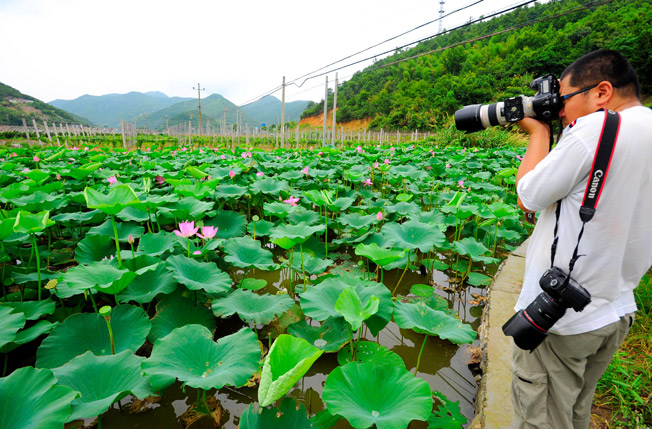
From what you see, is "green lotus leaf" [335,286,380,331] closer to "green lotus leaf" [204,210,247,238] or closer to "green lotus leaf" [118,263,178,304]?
"green lotus leaf" [118,263,178,304]

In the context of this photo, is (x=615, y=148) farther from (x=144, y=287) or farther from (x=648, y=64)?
(x=648, y=64)

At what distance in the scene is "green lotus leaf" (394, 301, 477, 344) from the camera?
1.28m

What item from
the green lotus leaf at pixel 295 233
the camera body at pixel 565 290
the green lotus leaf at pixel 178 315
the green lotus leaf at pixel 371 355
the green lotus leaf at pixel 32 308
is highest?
the camera body at pixel 565 290

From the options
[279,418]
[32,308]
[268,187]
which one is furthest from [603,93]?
[268,187]

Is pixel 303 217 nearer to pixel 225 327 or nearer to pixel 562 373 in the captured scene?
pixel 225 327

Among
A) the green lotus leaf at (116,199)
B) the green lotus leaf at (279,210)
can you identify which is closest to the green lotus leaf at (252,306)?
the green lotus leaf at (116,199)

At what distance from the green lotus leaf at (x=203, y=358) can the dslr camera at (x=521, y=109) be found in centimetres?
119

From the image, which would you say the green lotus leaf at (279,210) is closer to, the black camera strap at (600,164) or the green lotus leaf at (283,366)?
the green lotus leaf at (283,366)

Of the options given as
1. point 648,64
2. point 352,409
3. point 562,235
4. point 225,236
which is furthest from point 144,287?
point 648,64

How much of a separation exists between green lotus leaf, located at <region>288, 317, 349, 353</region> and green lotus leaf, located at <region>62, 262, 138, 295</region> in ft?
2.40

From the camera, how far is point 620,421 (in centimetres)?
122

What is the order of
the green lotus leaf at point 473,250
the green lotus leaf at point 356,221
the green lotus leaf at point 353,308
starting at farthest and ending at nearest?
the green lotus leaf at point 356,221
the green lotus leaf at point 473,250
the green lotus leaf at point 353,308

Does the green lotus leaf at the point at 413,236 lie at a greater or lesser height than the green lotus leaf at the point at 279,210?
lesser

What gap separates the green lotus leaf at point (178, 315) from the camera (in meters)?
1.46
